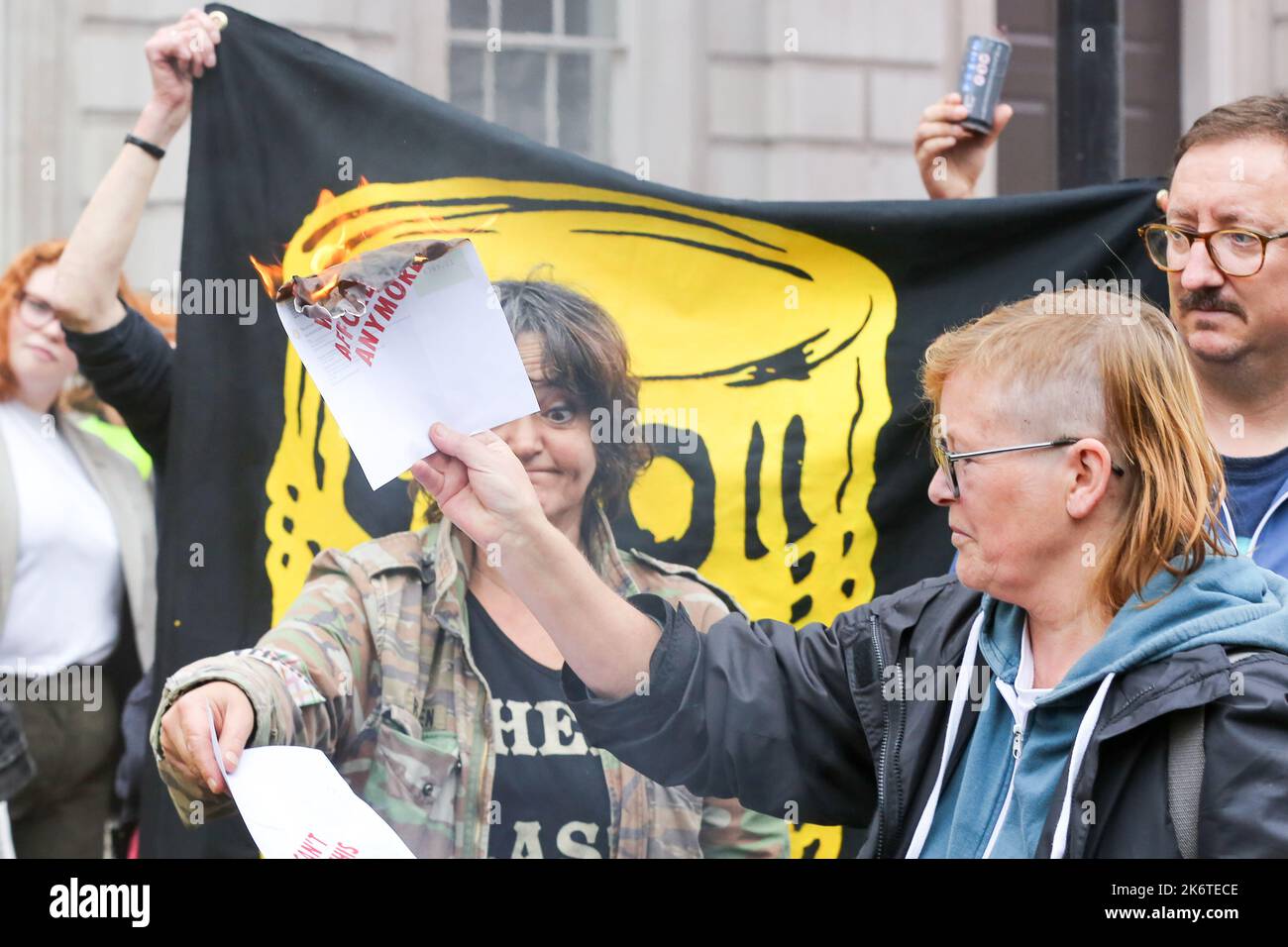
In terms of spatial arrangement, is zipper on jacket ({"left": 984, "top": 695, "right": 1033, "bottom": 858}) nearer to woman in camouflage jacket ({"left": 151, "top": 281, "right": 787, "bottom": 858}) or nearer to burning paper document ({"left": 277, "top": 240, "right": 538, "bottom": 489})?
burning paper document ({"left": 277, "top": 240, "right": 538, "bottom": 489})

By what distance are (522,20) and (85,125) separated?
2.31m

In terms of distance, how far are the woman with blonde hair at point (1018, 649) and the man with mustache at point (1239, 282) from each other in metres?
0.55

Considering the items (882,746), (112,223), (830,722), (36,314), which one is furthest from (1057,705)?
(36,314)

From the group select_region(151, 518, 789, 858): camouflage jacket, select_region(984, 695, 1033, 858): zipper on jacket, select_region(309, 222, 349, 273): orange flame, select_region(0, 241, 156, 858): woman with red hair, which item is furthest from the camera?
select_region(0, 241, 156, 858): woman with red hair

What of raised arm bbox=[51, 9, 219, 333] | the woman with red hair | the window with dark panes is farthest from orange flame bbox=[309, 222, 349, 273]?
the window with dark panes

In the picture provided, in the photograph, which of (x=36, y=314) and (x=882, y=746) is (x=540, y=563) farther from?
(x=36, y=314)

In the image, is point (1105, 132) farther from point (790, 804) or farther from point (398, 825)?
→ point (398, 825)

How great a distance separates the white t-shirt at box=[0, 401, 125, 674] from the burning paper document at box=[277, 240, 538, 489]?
197cm

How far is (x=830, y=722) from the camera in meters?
2.26

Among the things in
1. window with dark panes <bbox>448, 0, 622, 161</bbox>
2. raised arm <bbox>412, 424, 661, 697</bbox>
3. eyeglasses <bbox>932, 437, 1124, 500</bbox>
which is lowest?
raised arm <bbox>412, 424, 661, 697</bbox>

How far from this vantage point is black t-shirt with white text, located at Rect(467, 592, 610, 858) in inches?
112

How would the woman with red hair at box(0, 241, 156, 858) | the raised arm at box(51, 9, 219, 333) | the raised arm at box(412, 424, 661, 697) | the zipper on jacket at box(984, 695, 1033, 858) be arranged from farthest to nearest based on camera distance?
the woman with red hair at box(0, 241, 156, 858) → the raised arm at box(51, 9, 219, 333) → the raised arm at box(412, 424, 661, 697) → the zipper on jacket at box(984, 695, 1033, 858)
